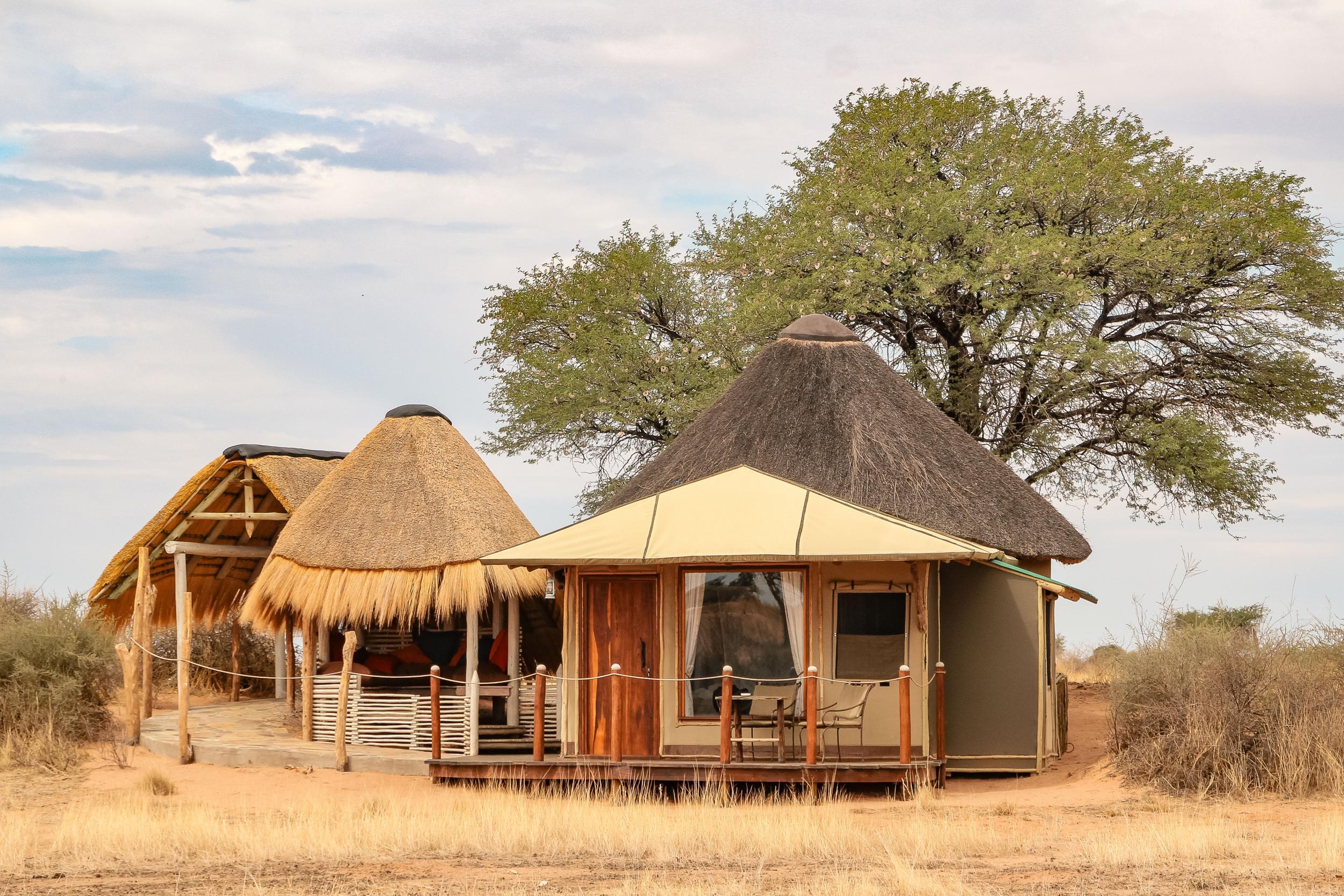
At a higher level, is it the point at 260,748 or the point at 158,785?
the point at 260,748

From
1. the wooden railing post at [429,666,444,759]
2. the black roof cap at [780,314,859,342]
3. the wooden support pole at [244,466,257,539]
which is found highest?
the black roof cap at [780,314,859,342]

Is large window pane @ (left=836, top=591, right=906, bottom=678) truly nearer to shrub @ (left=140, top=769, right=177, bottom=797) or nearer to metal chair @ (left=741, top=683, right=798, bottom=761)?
metal chair @ (left=741, top=683, right=798, bottom=761)

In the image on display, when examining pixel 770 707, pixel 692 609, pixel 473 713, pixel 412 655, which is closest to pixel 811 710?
pixel 770 707

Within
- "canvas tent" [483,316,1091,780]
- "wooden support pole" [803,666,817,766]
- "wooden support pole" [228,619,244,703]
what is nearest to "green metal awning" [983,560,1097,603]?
"canvas tent" [483,316,1091,780]

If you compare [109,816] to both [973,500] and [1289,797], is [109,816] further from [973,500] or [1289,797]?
[1289,797]

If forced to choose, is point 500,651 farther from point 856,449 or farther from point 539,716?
point 856,449

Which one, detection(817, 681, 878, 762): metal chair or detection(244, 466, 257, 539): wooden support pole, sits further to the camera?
detection(244, 466, 257, 539): wooden support pole

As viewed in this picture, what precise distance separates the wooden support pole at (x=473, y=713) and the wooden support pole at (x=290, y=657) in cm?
384

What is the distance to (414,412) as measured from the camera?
19.5 metres

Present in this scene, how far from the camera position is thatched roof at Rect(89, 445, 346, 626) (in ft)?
64.1

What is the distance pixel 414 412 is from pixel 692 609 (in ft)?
21.3

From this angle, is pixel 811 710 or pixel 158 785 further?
pixel 158 785

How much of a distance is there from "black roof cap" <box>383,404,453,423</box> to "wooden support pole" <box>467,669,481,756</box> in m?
4.32

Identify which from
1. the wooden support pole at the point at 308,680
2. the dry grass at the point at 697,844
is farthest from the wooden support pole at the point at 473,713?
the dry grass at the point at 697,844
